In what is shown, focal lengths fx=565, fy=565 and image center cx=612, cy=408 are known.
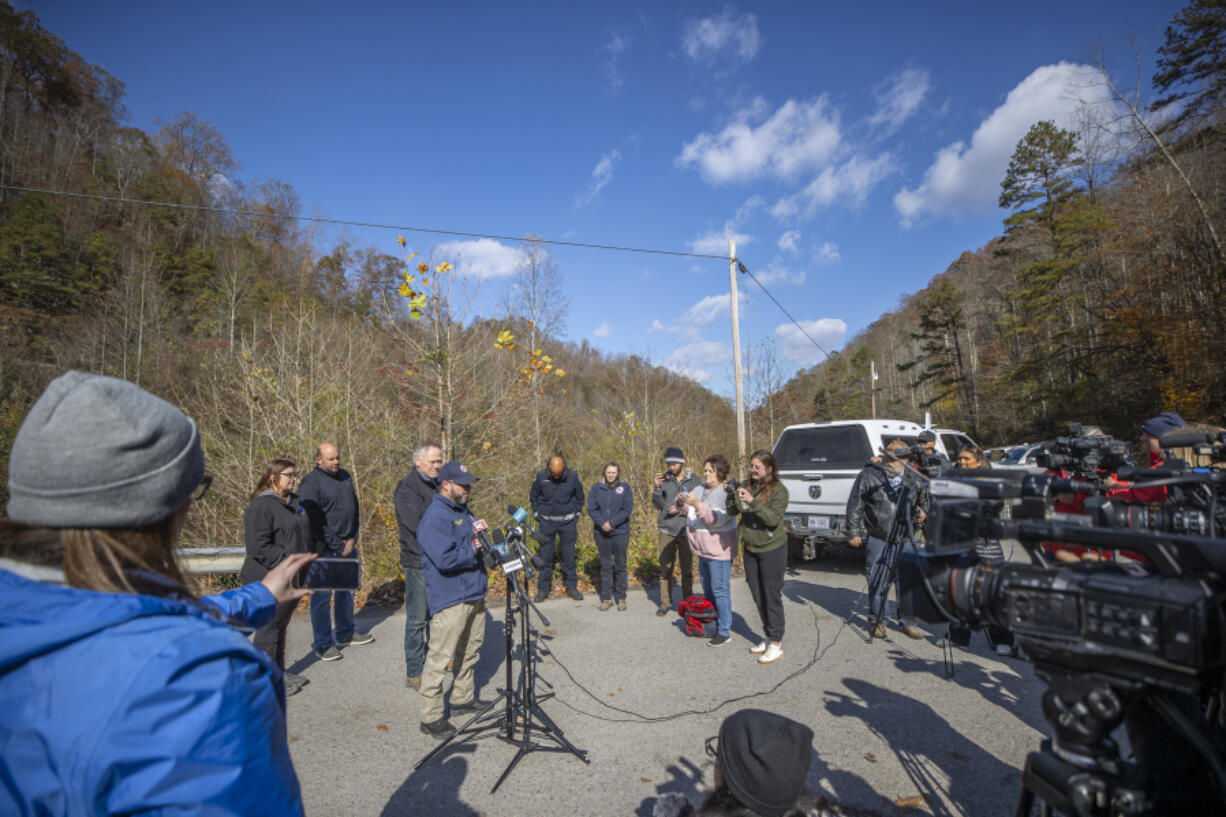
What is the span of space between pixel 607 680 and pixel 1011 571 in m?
4.01

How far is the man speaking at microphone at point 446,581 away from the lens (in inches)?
153

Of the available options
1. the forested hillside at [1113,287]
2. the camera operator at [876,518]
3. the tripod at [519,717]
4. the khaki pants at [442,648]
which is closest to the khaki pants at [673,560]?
the camera operator at [876,518]

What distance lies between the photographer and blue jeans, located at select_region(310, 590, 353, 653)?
553 cm

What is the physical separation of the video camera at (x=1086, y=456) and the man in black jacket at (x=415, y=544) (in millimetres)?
4540

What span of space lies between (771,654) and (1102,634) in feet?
13.5

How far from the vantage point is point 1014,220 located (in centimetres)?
3288

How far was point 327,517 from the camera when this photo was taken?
5.48 meters

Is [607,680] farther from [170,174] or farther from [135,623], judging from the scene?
[170,174]

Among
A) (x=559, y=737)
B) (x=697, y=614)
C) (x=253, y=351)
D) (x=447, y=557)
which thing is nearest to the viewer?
(x=559, y=737)

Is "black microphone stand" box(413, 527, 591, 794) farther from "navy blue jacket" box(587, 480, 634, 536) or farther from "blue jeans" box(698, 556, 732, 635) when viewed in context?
"navy blue jacket" box(587, 480, 634, 536)

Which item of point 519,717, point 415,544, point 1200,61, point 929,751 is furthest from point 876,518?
point 1200,61

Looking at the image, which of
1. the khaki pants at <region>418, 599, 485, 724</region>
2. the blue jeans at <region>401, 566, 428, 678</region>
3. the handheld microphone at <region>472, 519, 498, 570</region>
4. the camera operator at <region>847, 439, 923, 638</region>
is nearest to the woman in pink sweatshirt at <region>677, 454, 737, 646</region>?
the camera operator at <region>847, 439, 923, 638</region>

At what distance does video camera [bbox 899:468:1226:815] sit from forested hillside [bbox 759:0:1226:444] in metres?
16.1

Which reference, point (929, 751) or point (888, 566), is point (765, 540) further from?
point (929, 751)
